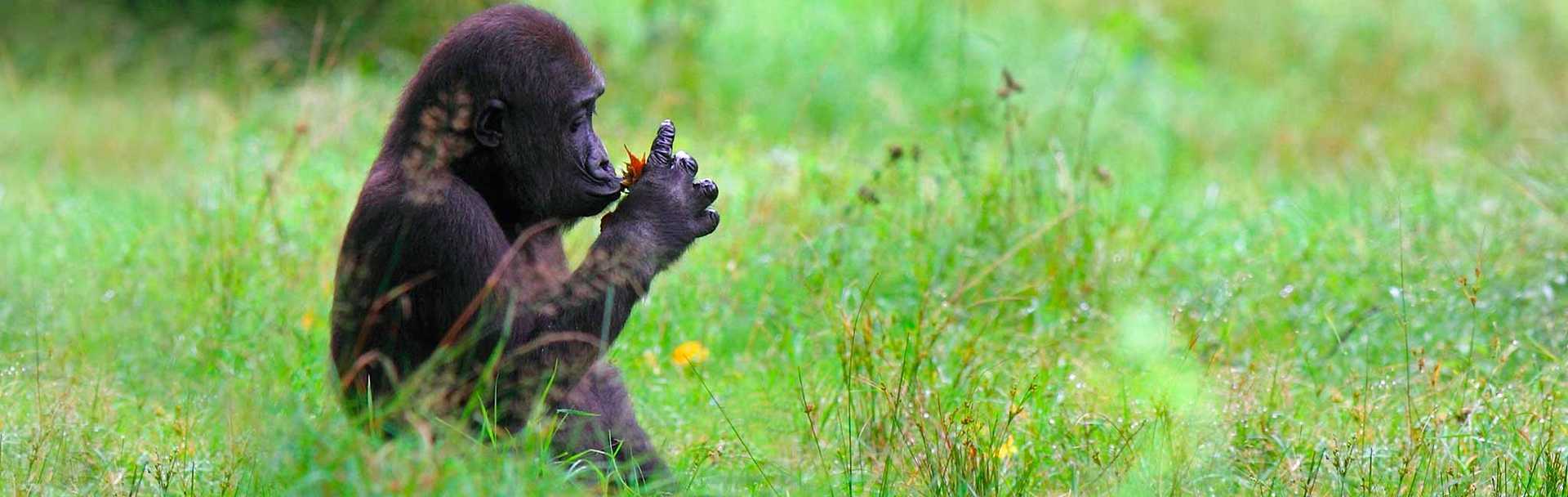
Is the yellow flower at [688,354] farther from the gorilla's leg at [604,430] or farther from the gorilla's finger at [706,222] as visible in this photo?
the gorilla's finger at [706,222]

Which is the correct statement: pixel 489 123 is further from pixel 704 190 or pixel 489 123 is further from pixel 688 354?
pixel 688 354

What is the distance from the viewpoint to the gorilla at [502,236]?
336 cm

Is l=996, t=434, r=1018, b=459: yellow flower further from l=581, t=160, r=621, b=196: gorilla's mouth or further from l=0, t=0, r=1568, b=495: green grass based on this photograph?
l=581, t=160, r=621, b=196: gorilla's mouth

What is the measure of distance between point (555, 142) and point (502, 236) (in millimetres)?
248

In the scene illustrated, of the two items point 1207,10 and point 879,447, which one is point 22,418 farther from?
point 1207,10

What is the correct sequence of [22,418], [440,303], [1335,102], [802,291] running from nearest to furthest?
1. [440,303]
2. [22,418]
3. [802,291]
4. [1335,102]

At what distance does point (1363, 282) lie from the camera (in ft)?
18.4

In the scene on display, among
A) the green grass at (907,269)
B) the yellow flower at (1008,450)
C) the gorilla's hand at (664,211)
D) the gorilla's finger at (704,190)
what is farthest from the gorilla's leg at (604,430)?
the yellow flower at (1008,450)

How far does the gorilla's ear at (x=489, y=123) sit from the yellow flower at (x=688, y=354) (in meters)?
1.57

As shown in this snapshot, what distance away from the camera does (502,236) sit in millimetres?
3463

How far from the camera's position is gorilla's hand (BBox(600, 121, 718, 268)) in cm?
351

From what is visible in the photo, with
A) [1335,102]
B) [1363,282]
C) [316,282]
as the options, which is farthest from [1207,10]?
[316,282]

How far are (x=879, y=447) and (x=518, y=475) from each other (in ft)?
4.36

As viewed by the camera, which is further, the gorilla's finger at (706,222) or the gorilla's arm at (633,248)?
the gorilla's finger at (706,222)
